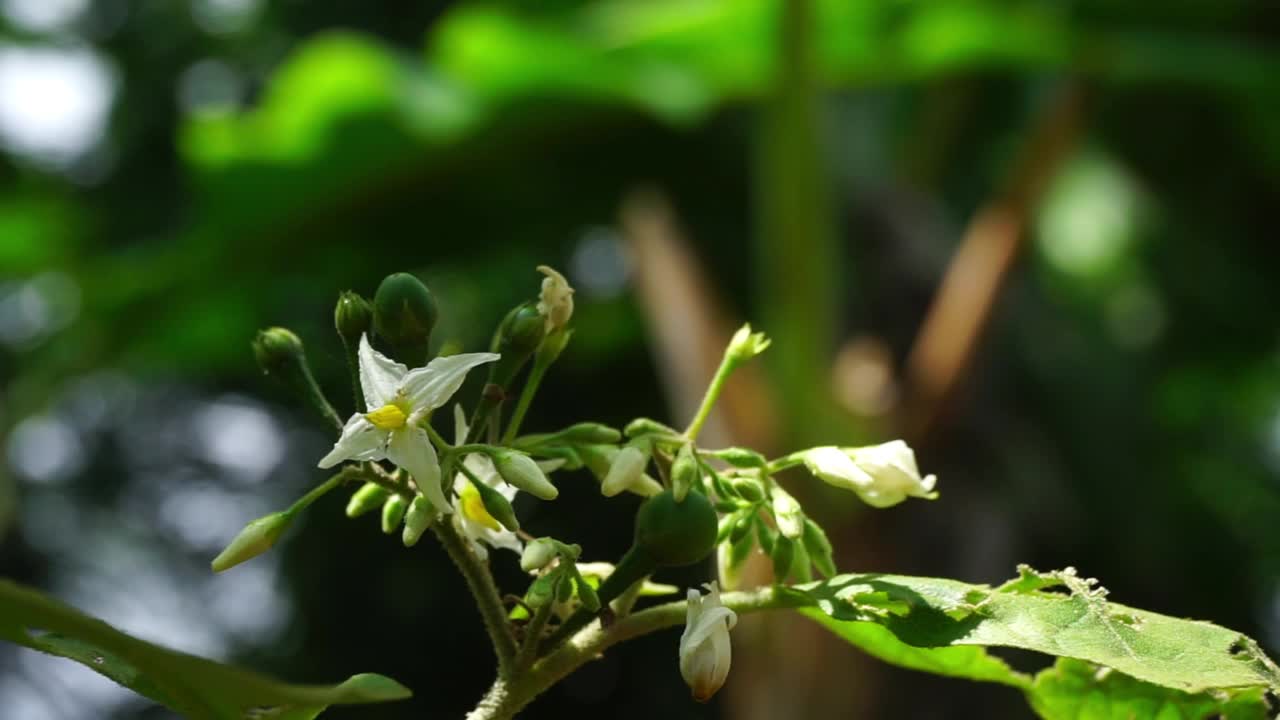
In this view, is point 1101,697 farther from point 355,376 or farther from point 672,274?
point 672,274

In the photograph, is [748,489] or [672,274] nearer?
[748,489]

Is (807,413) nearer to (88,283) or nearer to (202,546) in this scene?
(88,283)

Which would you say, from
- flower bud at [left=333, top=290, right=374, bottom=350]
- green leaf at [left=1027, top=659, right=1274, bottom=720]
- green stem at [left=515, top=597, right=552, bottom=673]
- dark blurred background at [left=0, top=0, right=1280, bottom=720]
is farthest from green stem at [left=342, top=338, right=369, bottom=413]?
dark blurred background at [left=0, top=0, right=1280, bottom=720]

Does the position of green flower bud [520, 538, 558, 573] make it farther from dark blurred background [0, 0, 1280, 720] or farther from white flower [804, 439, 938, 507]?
dark blurred background [0, 0, 1280, 720]

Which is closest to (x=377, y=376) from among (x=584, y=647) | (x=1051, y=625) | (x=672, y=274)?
(x=584, y=647)

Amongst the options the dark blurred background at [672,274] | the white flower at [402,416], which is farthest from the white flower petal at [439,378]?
the dark blurred background at [672,274]

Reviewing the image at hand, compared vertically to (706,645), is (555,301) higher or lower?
higher
